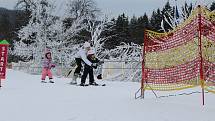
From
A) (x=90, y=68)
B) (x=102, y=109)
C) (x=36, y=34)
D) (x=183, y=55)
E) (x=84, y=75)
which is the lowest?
(x=102, y=109)

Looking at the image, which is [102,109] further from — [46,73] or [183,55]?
[46,73]

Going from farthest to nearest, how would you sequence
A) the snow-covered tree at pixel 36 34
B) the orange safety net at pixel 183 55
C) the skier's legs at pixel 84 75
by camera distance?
the snow-covered tree at pixel 36 34
the skier's legs at pixel 84 75
the orange safety net at pixel 183 55

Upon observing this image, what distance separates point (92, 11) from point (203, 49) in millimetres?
50734

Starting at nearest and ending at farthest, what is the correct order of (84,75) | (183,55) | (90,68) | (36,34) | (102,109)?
1. (102,109)
2. (183,55)
3. (84,75)
4. (90,68)
5. (36,34)

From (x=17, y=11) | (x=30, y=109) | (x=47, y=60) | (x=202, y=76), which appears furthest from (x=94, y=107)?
(x=17, y=11)

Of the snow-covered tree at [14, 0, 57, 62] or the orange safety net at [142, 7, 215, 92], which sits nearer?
the orange safety net at [142, 7, 215, 92]

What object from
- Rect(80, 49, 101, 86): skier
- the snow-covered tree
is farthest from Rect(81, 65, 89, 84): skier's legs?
the snow-covered tree

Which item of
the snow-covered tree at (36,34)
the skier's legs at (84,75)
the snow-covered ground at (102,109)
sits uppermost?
the snow-covered tree at (36,34)

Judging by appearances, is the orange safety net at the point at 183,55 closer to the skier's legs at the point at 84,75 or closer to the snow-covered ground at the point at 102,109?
the snow-covered ground at the point at 102,109

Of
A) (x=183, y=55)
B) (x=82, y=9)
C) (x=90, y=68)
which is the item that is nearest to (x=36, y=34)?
(x=82, y=9)

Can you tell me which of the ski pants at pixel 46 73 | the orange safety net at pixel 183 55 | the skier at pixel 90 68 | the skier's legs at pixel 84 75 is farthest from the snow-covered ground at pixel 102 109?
the ski pants at pixel 46 73

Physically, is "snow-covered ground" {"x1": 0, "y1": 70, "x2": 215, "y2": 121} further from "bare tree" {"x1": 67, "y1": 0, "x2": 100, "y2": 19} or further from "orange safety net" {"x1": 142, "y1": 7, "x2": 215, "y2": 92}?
"bare tree" {"x1": 67, "y1": 0, "x2": 100, "y2": 19}

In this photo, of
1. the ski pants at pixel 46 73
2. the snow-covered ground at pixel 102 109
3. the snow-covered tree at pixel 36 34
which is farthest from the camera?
the snow-covered tree at pixel 36 34

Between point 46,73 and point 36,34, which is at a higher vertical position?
point 36,34
